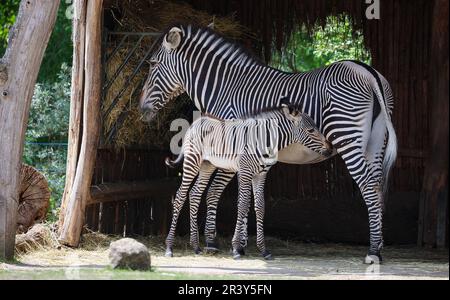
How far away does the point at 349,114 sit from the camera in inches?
395

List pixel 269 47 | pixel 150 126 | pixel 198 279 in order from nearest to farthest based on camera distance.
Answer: pixel 198 279 → pixel 150 126 → pixel 269 47

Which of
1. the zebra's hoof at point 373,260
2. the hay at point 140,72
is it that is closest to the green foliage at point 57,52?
the hay at point 140,72

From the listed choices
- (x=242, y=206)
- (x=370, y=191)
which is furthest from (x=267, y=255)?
(x=370, y=191)

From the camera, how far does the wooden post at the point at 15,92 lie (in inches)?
356

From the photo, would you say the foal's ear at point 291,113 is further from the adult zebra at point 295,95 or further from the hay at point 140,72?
the hay at point 140,72

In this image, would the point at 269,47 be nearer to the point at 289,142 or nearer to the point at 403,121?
the point at 403,121

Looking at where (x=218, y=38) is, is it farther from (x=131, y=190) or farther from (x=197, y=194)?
(x=131, y=190)

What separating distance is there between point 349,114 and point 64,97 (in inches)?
236

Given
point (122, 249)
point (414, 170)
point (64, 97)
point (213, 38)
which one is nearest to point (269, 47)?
point (213, 38)

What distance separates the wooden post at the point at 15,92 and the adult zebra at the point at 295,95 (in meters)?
2.09

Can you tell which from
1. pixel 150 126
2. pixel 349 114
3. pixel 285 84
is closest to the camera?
pixel 349 114

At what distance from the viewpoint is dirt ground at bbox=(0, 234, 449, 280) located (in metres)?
8.23

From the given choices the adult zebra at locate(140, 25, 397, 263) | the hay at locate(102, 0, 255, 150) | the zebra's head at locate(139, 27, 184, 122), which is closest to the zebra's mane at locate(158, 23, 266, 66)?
the adult zebra at locate(140, 25, 397, 263)

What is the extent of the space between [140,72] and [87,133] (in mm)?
1579
